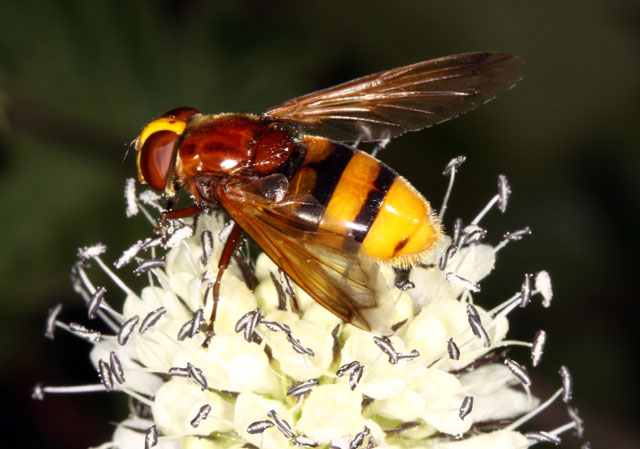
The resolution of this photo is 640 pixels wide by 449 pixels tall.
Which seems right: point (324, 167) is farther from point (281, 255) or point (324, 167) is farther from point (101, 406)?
point (101, 406)

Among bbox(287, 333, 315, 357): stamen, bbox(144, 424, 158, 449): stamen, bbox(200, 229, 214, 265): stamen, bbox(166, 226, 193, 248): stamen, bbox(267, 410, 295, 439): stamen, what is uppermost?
bbox(166, 226, 193, 248): stamen

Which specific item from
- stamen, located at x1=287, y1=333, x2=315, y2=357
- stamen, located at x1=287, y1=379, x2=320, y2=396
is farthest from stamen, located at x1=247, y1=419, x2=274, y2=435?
stamen, located at x1=287, y1=333, x2=315, y2=357

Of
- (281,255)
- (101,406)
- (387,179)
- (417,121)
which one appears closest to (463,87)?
(417,121)

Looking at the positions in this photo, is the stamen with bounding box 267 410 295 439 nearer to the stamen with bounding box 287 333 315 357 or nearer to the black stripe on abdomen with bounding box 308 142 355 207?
the stamen with bounding box 287 333 315 357

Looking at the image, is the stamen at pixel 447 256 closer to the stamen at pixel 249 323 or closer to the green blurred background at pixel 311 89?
the stamen at pixel 249 323

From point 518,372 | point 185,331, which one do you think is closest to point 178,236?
point 185,331

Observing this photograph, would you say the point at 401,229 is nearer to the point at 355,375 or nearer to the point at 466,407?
the point at 355,375

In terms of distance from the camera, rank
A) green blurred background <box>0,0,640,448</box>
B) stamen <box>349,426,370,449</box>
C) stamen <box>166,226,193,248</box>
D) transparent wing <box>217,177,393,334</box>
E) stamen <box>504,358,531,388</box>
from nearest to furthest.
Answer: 1. transparent wing <box>217,177,393,334</box>
2. stamen <box>349,426,370,449</box>
3. stamen <box>504,358,531,388</box>
4. stamen <box>166,226,193,248</box>
5. green blurred background <box>0,0,640,448</box>
